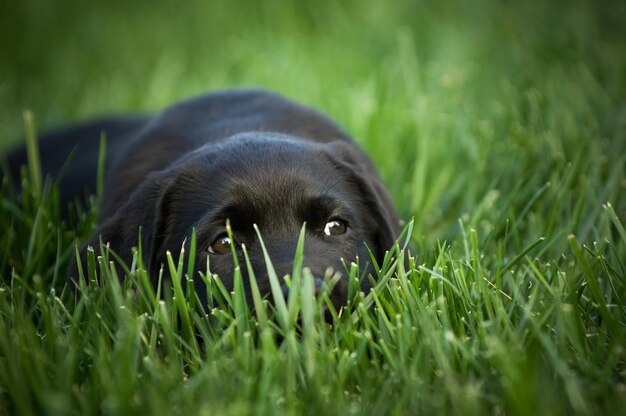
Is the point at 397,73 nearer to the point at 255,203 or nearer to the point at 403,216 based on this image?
the point at 403,216

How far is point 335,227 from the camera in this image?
2.81 metres

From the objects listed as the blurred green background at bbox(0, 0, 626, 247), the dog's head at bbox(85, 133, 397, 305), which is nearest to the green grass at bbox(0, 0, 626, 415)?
the blurred green background at bbox(0, 0, 626, 247)

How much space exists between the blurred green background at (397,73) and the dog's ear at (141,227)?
1374mm

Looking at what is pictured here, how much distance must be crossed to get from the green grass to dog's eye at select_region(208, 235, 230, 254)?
52 millimetres

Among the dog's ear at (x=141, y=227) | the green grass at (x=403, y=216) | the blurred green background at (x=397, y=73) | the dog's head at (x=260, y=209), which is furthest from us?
the blurred green background at (x=397, y=73)

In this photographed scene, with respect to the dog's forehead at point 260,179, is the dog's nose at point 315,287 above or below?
below

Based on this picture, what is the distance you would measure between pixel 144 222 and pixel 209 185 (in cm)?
28

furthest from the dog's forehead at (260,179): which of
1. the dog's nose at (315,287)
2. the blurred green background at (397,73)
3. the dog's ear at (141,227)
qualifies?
the blurred green background at (397,73)

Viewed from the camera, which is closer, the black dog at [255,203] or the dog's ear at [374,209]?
the black dog at [255,203]

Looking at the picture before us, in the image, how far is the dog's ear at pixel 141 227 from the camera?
2756mm

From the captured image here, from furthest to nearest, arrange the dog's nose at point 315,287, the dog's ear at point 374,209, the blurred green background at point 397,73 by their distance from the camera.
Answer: the blurred green background at point 397,73
the dog's ear at point 374,209
the dog's nose at point 315,287

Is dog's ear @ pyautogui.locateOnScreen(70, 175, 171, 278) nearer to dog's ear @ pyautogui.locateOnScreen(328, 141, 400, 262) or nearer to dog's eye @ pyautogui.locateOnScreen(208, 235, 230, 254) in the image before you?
dog's eye @ pyautogui.locateOnScreen(208, 235, 230, 254)

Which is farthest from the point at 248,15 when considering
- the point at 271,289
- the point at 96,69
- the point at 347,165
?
the point at 271,289

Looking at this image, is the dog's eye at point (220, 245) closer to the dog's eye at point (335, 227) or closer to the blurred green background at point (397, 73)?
the dog's eye at point (335, 227)
